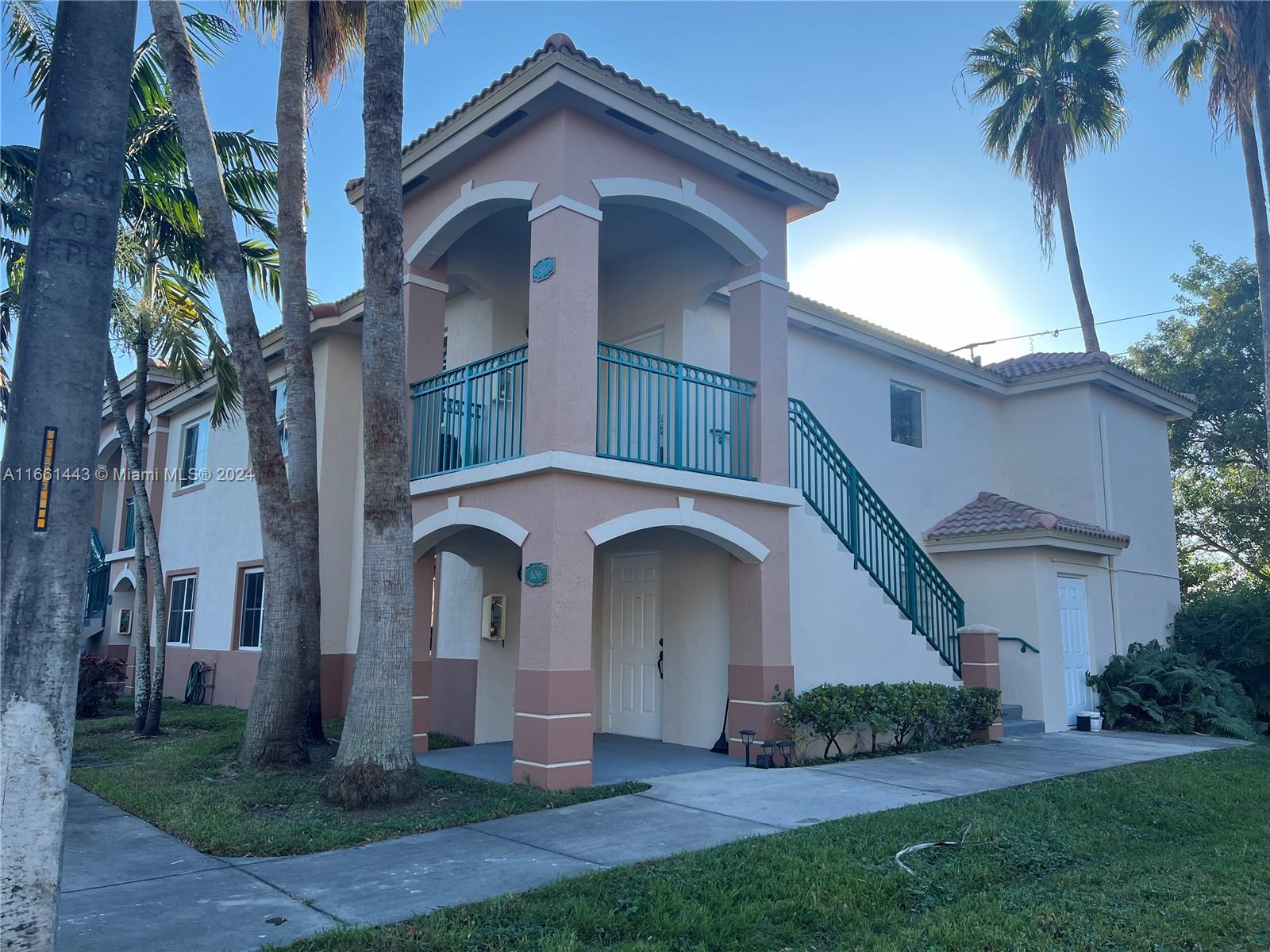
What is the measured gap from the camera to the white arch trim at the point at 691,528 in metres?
9.29

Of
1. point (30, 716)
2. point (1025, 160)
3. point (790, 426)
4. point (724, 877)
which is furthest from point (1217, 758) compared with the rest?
point (1025, 160)

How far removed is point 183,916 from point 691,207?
8.15 m

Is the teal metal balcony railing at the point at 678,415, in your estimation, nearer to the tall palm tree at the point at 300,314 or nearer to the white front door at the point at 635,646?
the white front door at the point at 635,646

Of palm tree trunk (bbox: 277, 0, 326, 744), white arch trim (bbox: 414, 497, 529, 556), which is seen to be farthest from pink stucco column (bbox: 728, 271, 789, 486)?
palm tree trunk (bbox: 277, 0, 326, 744)

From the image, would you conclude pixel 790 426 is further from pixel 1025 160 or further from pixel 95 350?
pixel 1025 160

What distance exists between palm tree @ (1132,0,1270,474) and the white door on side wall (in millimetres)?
4229

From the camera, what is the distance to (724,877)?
5.69 m

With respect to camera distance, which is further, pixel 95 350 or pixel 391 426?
pixel 391 426

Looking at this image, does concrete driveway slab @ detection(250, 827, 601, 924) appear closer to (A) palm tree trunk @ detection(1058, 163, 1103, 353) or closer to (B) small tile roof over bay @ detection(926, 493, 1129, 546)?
(B) small tile roof over bay @ detection(926, 493, 1129, 546)

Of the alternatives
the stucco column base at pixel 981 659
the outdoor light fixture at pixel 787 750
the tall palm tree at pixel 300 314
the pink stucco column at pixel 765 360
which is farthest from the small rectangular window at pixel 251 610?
the stucco column base at pixel 981 659

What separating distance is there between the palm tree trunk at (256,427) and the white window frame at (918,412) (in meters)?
10.2

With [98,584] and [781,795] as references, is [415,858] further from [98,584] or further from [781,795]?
[98,584]

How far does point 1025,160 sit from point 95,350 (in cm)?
2219

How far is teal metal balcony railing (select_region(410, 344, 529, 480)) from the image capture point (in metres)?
10.2
